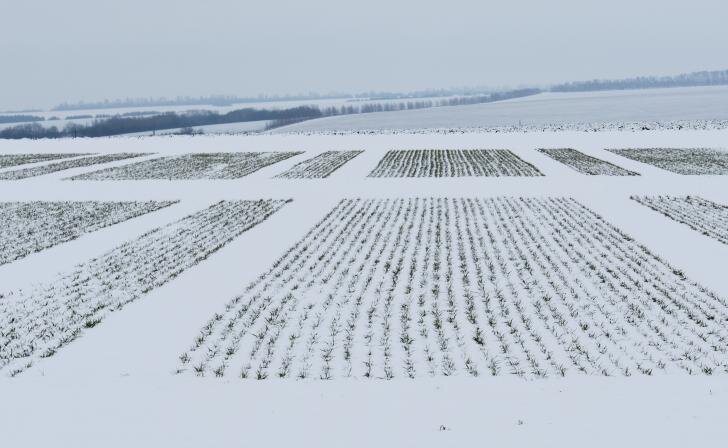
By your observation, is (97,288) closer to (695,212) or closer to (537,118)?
(695,212)

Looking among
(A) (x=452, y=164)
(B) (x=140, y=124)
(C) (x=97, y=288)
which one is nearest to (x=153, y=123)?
(B) (x=140, y=124)

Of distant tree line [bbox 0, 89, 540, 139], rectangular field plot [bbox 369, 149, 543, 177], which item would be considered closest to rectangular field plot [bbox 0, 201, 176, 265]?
rectangular field plot [bbox 369, 149, 543, 177]

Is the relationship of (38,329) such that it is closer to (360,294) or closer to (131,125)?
(360,294)

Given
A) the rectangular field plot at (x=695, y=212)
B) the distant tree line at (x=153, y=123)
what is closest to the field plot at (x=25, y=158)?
Answer: the rectangular field plot at (x=695, y=212)

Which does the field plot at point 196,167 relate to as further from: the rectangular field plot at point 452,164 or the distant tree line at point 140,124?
the distant tree line at point 140,124

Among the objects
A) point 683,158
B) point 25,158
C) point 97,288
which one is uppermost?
point 25,158

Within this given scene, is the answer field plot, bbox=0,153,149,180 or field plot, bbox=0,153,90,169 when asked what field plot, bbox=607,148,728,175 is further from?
field plot, bbox=0,153,90,169

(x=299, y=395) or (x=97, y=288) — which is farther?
(x=97, y=288)
